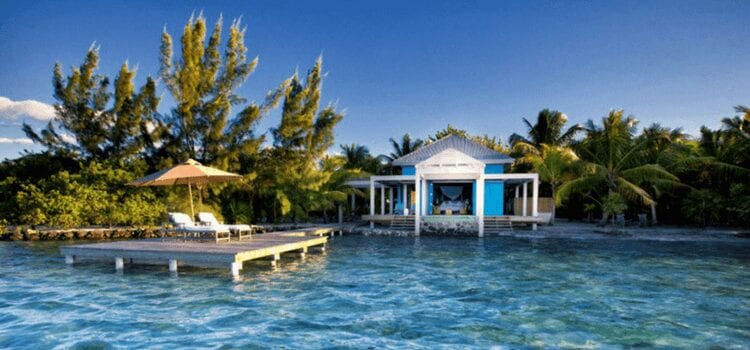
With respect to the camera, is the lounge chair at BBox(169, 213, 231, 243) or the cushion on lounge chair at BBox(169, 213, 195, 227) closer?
the lounge chair at BBox(169, 213, 231, 243)

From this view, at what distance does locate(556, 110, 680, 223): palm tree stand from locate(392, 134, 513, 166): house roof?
12.1 ft

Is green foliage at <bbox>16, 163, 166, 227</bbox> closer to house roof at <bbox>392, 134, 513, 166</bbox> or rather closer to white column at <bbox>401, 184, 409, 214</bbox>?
white column at <bbox>401, 184, 409, 214</bbox>

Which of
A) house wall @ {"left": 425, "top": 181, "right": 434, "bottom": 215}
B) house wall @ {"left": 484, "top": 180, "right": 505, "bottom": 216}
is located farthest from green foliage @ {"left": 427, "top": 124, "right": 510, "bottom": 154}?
house wall @ {"left": 425, "top": 181, "right": 434, "bottom": 215}

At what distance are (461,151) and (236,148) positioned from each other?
461 inches

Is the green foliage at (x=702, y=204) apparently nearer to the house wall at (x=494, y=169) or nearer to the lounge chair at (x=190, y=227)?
the house wall at (x=494, y=169)

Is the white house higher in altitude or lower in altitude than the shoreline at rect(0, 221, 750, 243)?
higher

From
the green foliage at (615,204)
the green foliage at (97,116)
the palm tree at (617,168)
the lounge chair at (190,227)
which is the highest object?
the green foliage at (97,116)

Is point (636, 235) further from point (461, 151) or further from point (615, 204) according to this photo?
point (461, 151)

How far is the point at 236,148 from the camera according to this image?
66.7 ft

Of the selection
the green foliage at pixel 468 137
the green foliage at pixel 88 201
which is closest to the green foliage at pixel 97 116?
the green foliage at pixel 88 201

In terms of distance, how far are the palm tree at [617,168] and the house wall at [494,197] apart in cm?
311

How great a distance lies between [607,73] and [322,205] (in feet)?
50.0

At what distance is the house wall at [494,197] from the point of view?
22016 mm

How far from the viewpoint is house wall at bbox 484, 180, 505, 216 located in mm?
22016
